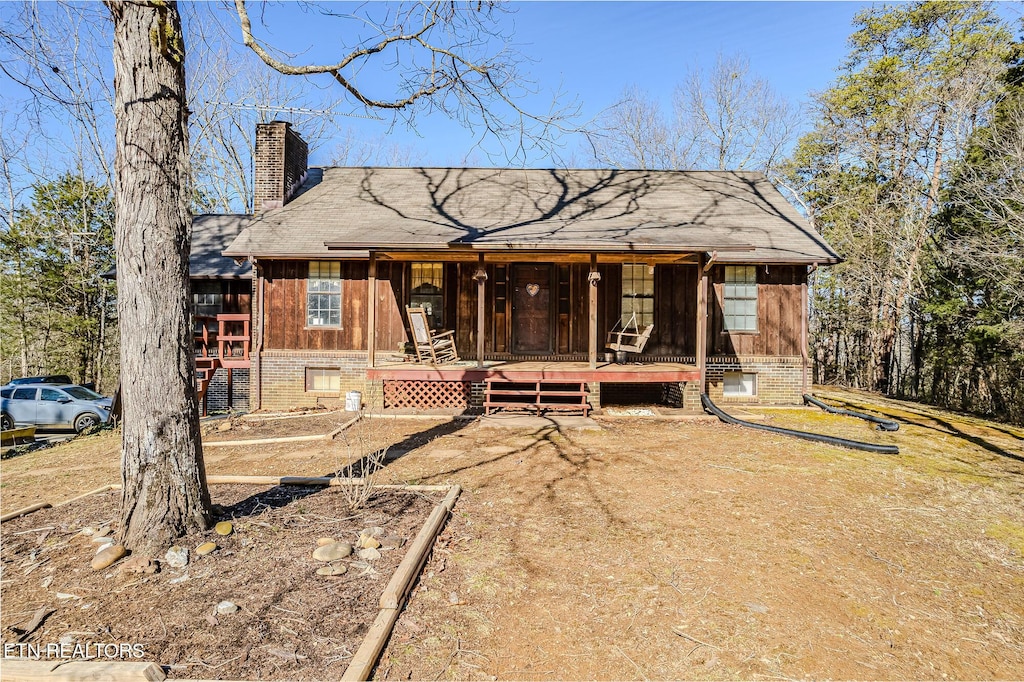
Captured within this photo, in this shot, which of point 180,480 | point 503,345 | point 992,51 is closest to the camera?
point 180,480

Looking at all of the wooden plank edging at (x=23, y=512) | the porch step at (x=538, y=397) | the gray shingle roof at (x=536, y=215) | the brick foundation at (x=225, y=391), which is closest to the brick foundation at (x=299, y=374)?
the gray shingle roof at (x=536, y=215)

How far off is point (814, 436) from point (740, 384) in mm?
3980

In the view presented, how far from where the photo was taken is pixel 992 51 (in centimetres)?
1609

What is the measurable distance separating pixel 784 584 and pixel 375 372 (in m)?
8.06

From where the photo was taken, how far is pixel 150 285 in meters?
3.89

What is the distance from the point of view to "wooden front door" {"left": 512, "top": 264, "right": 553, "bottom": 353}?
40.4ft

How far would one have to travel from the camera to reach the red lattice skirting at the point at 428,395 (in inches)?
434

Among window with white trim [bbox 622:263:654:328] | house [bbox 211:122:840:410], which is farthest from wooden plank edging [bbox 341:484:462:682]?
window with white trim [bbox 622:263:654:328]

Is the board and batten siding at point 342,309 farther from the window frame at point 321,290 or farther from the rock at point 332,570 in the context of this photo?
the rock at point 332,570

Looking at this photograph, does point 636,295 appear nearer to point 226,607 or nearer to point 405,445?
point 405,445

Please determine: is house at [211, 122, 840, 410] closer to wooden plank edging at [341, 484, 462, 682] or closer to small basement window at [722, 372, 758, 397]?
small basement window at [722, 372, 758, 397]

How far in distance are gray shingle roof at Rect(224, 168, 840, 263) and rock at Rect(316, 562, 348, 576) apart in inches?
268

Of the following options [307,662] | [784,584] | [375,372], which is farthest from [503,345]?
[307,662]

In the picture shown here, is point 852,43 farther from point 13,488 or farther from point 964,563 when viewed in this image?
point 13,488
